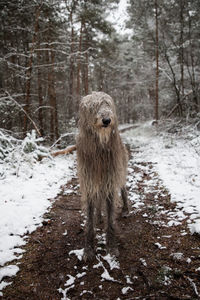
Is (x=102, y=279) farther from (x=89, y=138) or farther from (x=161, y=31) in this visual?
(x=161, y=31)

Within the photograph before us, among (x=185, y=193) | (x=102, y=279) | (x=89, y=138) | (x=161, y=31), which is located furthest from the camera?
(x=161, y=31)

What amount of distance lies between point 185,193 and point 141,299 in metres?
2.61

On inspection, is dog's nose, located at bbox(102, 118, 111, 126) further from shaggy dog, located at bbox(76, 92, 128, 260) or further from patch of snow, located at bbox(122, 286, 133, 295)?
patch of snow, located at bbox(122, 286, 133, 295)

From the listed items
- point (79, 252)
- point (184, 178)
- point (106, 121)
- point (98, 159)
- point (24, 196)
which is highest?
point (106, 121)

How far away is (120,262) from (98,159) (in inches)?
53.2

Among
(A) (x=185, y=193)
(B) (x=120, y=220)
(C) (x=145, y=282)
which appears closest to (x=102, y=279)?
(C) (x=145, y=282)

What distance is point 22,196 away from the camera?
426 centimetres

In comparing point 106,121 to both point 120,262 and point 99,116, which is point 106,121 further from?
point 120,262

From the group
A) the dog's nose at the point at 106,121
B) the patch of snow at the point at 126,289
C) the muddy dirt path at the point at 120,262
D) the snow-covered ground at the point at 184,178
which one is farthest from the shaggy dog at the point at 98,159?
the snow-covered ground at the point at 184,178

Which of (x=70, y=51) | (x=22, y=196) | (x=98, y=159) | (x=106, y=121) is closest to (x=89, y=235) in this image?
(x=98, y=159)

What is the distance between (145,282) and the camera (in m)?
2.07

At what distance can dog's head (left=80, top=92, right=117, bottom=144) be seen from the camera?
220cm

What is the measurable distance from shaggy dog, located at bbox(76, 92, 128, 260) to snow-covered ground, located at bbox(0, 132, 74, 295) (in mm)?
1070

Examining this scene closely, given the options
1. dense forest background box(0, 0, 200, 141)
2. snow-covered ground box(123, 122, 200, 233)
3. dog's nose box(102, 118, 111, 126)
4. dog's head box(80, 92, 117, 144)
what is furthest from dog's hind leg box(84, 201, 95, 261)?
dense forest background box(0, 0, 200, 141)
